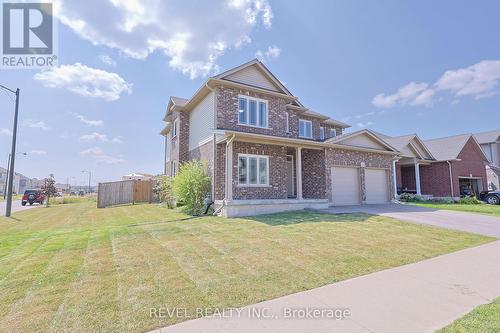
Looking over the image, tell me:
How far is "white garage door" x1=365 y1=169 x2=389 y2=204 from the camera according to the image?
17.0m

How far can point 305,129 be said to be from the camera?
19.8 m

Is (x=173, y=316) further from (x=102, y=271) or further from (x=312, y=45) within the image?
(x=312, y=45)

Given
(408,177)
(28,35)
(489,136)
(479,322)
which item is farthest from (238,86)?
(489,136)

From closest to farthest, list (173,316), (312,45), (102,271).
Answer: (173,316)
(102,271)
(312,45)

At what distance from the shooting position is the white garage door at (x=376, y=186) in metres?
17.0

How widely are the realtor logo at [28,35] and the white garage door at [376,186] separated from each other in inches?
713

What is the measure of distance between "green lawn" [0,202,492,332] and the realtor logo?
6.98m

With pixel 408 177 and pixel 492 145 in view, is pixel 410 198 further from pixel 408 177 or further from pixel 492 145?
pixel 492 145

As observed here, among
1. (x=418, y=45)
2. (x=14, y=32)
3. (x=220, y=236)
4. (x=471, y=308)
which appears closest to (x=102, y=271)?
(x=220, y=236)

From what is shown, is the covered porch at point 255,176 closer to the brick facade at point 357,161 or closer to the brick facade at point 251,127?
the brick facade at point 357,161

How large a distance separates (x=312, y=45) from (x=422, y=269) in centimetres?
1446

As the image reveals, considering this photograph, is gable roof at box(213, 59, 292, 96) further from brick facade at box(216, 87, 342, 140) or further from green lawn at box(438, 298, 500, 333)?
green lawn at box(438, 298, 500, 333)

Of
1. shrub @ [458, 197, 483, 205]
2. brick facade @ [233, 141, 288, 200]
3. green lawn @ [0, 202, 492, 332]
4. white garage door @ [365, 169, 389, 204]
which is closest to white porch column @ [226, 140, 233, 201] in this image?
brick facade @ [233, 141, 288, 200]

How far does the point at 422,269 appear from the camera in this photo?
17.5ft
